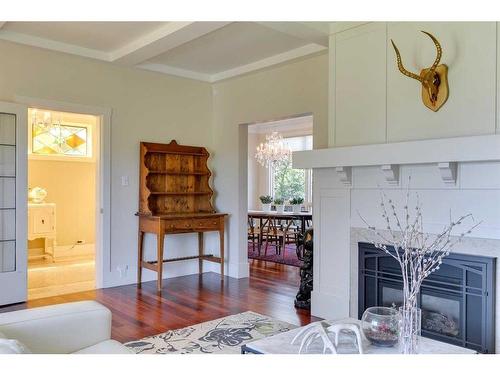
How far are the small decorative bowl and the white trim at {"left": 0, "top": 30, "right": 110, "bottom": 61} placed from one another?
4.27 m

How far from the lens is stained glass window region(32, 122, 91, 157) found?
7.27m

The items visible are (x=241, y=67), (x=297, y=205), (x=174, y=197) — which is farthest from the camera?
(x=297, y=205)

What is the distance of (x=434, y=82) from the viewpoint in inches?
122

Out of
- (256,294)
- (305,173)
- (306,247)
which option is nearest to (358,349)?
(306,247)

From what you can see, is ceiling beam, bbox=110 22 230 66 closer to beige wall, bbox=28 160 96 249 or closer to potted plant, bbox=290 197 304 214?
beige wall, bbox=28 160 96 249

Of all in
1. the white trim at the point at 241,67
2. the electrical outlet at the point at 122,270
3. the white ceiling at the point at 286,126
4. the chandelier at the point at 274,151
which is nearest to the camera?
the white trim at the point at 241,67

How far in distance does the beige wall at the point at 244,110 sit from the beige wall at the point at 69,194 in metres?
2.94

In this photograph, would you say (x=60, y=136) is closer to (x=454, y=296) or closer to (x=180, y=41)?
(x=180, y=41)

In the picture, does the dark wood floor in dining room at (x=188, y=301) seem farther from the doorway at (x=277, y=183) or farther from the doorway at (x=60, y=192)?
the doorway at (x=277, y=183)

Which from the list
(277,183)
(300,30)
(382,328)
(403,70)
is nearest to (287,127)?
(277,183)

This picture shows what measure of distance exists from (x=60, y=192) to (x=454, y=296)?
255 inches

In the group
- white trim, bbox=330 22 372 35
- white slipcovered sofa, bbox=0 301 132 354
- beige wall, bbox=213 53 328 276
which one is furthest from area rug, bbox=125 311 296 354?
white trim, bbox=330 22 372 35

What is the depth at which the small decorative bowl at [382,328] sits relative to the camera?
2.07 metres

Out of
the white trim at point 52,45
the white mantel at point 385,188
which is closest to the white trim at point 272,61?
the white mantel at point 385,188
